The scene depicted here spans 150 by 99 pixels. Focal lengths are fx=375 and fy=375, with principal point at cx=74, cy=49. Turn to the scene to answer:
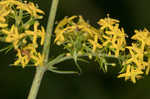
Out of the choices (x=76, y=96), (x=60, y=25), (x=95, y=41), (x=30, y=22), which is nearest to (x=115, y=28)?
(x=95, y=41)

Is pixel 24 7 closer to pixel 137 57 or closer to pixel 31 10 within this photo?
pixel 31 10

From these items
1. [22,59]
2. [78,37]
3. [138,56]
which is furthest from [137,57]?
[22,59]

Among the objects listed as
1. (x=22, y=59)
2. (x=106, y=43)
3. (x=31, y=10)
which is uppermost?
(x=31, y=10)

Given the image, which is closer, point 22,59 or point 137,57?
point 22,59

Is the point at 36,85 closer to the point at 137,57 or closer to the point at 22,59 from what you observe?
the point at 22,59

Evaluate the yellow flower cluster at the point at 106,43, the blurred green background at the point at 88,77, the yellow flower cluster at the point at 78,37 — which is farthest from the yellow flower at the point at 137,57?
the blurred green background at the point at 88,77

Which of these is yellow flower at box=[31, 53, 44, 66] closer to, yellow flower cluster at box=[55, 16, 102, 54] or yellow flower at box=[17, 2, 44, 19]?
yellow flower cluster at box=[55, 16, 102, 54]

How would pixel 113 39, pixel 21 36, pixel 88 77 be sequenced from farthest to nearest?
pixel 88 77, pixel 113 39, pixel 21 36

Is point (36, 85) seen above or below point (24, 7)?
below

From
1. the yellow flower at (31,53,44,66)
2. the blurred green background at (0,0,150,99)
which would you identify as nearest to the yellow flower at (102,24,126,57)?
the yellow flower at (31,53,44,66)

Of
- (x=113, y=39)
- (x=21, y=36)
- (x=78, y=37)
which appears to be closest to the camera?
(x=21, y=36)
